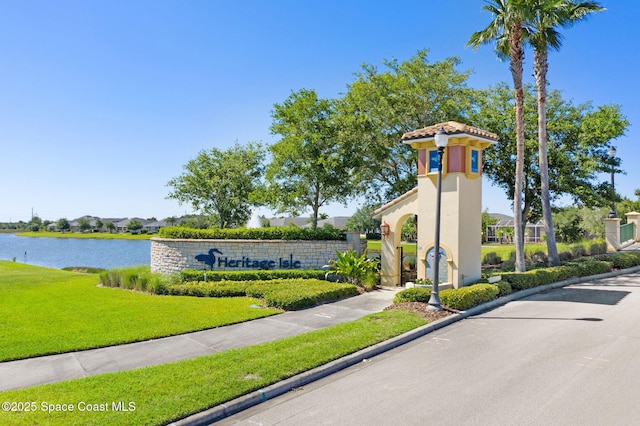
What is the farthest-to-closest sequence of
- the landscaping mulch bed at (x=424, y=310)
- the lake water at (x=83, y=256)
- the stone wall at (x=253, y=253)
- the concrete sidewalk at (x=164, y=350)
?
the lake water at (x=83, y=256), the stone wall at (x=253, y=253), the landscaping mulch bed at (x=424, y=310), the concrete sidewalk at (x=164, y=350)

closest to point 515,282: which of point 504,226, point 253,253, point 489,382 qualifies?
point 489,382

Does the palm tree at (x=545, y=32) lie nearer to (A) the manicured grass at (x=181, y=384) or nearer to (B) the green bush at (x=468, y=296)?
(B) the green bush at (x=468, y=296)

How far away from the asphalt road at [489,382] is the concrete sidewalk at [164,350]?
282 cm

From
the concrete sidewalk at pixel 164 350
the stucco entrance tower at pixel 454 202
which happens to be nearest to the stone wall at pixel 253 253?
the stucco entrance tower at pixel 454 202

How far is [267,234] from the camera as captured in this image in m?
19.2

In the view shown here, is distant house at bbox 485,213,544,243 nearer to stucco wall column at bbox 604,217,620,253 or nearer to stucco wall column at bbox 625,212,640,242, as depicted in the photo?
stucco wall column at bbox 625,212,640,242

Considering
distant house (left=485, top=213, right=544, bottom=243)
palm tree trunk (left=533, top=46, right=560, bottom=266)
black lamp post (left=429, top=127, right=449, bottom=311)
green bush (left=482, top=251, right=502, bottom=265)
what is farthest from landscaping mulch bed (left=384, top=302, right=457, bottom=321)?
distant house (left=485, top=213, right=544, bottom=243)

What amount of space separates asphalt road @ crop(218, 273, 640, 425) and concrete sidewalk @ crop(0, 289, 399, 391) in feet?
9.24

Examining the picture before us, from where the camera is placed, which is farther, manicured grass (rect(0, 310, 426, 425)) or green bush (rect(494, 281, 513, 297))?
green bush (rect(494, 281, 513, 297))

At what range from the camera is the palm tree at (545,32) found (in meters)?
16.5

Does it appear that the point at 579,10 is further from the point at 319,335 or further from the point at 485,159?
the point at 319,335

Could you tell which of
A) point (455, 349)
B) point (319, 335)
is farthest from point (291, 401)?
point (455, 349)

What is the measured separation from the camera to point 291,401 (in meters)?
6.30

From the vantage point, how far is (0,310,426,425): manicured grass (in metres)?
5.41
